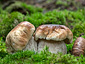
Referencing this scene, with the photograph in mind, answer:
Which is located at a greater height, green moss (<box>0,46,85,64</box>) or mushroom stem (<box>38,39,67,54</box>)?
mushroom stem (<box>38,39,67,54</box>)

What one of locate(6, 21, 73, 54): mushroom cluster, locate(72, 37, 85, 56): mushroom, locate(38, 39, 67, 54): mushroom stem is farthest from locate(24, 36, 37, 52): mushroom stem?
locate(72, 37, 85, 56): mushroom

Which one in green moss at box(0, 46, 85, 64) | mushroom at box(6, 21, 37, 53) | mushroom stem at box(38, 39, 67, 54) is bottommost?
green moss at box(0, 46, 85, 64)

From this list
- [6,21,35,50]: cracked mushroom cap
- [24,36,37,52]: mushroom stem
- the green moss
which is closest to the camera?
the green moss

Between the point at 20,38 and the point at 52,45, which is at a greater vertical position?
the point at 20,38

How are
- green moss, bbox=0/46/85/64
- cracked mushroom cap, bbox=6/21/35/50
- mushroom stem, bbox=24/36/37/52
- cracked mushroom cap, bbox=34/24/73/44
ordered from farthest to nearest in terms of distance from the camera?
mushroom stem, bbox=24/36/37/52
cracked mushroom cap, bbox=34/24/73/44
cracked mushroom cap, bbox=6/21/35/50
green moss, bbox=0/46/85/64

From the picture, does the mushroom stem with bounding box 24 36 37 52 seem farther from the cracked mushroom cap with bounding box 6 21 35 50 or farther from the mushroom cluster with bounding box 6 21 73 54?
the cracked mushroom cap with bounding box 6 21 35 50

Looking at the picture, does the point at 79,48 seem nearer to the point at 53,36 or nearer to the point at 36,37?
the point at 53,36

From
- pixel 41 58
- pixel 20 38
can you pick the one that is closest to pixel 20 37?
pixel 20 38

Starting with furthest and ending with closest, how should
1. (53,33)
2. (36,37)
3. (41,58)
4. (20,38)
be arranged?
(36,37) < (53,33) < (20,38) < (41,58)
